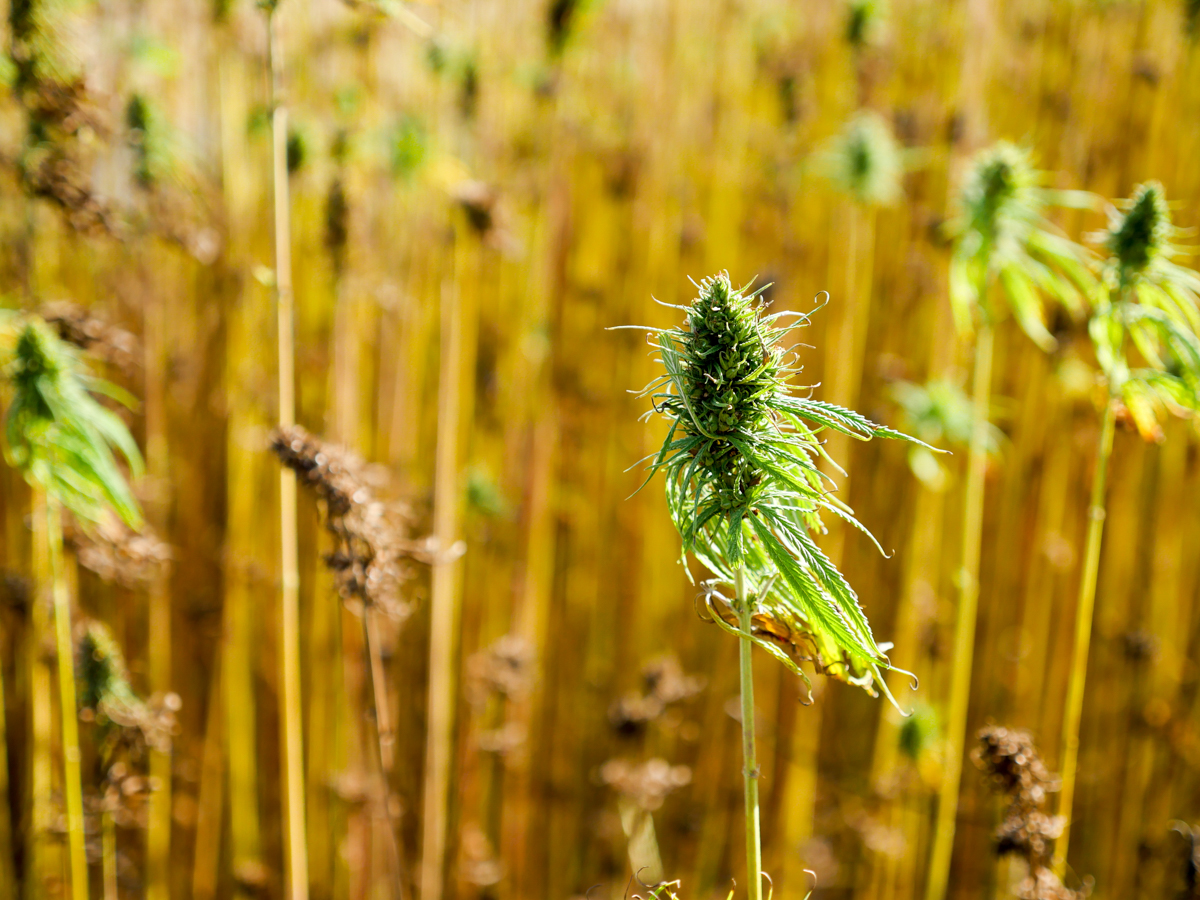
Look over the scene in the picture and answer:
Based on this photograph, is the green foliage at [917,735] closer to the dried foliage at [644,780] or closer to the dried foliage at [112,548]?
the dried foliage at [644,780]

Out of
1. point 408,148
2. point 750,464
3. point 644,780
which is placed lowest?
point 644,780

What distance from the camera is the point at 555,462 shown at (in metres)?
2.00

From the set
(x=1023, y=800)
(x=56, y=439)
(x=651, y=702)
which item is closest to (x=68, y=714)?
(x=56, y=439)

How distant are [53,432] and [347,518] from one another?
348 mm

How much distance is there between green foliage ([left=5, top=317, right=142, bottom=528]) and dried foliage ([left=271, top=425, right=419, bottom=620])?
0.69ft

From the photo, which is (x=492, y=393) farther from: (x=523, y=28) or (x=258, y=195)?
(x=523, y=28)

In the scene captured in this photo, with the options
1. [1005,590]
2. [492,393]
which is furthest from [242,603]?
[1005,590]

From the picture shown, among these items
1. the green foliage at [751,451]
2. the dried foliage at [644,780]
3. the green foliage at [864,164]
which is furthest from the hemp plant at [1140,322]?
the dried foliage at [644,780]

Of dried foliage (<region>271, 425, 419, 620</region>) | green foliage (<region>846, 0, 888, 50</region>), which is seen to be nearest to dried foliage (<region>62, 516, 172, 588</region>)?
dried foliage (<region>271, 425, 419, 620</region>)

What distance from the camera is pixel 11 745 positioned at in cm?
176

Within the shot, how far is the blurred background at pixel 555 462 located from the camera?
4.75ft

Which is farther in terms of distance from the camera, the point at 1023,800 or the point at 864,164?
the point at 864,164

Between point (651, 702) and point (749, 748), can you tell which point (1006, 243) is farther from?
point (651, 702)

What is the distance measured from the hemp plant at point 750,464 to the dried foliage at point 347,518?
0.37 m
